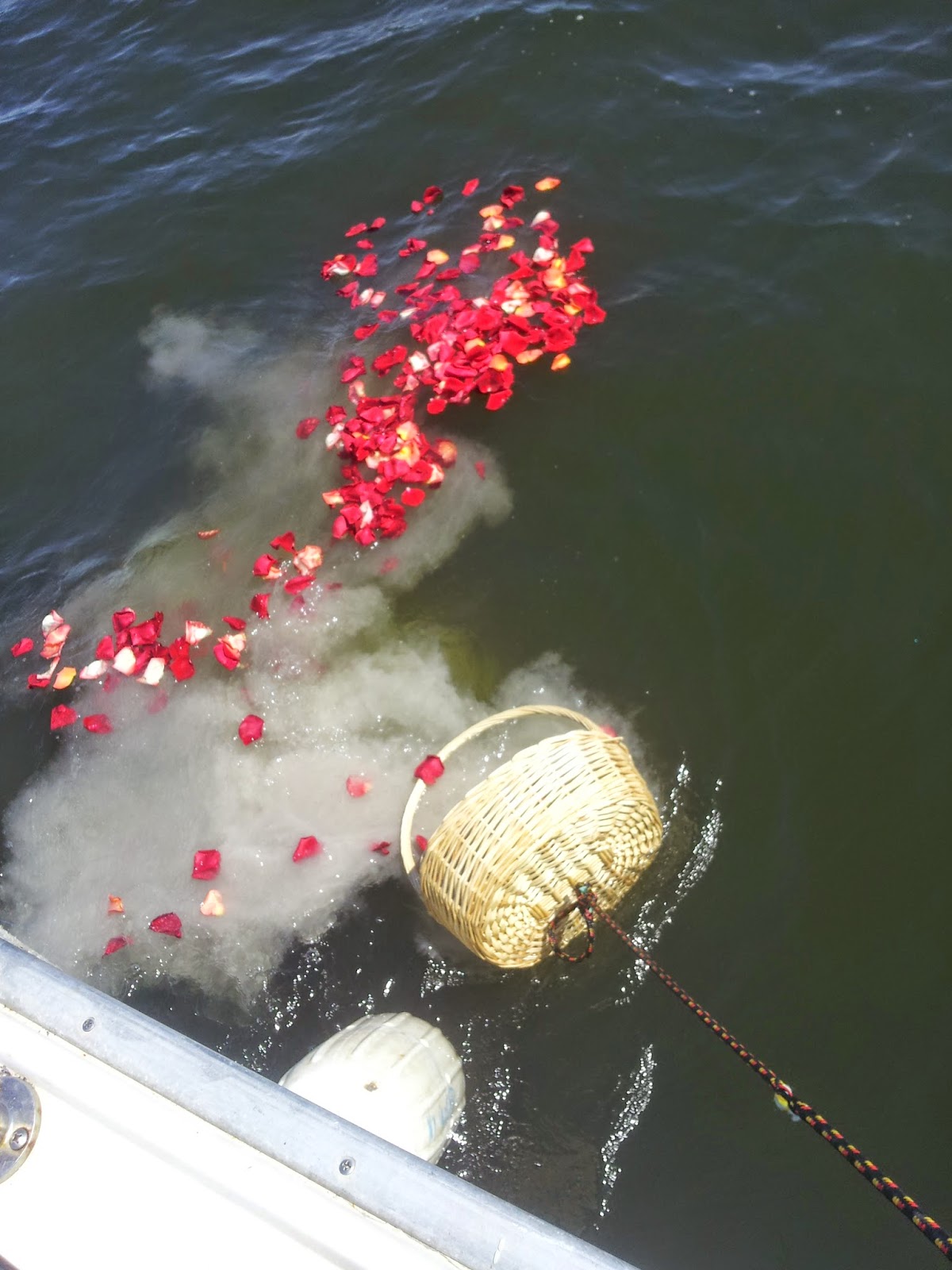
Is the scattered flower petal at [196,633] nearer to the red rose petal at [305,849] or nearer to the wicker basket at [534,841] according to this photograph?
the red rose petal at [305,849]

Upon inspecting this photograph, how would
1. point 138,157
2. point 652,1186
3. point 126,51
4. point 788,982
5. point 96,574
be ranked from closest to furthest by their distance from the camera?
point 652,1186, point 788,982, point 96,574, point 138,157, point 126,51

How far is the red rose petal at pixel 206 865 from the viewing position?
4324 millimetres

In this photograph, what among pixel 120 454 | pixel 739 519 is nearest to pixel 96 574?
pixel 120 454

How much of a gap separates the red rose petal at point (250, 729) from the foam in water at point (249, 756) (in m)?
0.06

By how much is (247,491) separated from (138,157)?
4.37 meters

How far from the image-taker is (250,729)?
4660 mm

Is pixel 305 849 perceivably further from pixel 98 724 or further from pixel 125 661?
pixel 125 661

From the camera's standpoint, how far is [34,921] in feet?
14.8

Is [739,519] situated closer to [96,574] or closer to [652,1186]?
[652,1186]

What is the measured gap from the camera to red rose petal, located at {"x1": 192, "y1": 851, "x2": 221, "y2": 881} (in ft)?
14.2

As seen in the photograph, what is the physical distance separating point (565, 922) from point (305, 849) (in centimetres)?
128

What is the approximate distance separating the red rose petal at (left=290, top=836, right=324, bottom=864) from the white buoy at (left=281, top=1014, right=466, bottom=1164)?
0.98 meters

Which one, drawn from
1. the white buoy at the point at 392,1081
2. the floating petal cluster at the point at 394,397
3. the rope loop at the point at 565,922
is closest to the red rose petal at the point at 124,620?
the floating petal cluster at the point at 394,397

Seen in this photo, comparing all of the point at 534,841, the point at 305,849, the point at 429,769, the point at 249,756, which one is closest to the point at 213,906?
the point at 305,849
